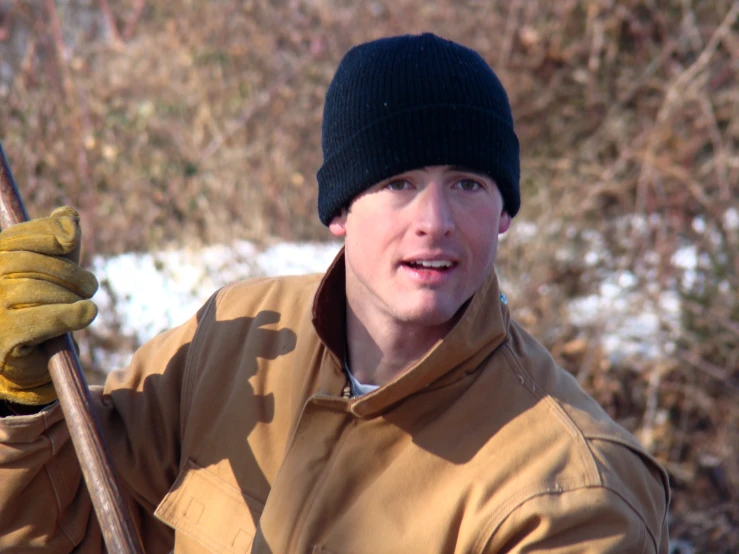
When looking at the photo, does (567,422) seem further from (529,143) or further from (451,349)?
(529,143)

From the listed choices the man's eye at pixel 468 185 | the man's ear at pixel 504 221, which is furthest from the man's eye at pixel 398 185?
the man's ear at pixel 504 221

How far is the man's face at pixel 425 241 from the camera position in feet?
6.86

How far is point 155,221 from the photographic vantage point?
5598 millimetres

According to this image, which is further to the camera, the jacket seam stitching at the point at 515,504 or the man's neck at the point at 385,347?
the man's neck at the point at 385,347

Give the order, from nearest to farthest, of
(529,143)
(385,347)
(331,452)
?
(331,452), (385,347), (529,143)

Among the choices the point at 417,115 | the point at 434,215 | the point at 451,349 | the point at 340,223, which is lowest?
the point at 451,349

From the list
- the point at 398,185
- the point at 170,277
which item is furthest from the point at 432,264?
the point at 170,277

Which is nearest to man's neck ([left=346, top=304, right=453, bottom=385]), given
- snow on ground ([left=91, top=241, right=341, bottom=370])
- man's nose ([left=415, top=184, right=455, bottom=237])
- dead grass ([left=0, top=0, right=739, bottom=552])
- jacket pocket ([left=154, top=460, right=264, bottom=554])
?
man's nose ([left=415, top=184, right=455, bottom=237])

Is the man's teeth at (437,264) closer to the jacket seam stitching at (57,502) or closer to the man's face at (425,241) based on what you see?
the man's face at (425,241)

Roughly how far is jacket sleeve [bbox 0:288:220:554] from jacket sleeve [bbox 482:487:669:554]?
3.29ft

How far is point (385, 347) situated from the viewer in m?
2.28

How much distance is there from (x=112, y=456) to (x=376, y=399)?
2.63ft

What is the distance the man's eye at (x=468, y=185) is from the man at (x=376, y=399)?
0.01m

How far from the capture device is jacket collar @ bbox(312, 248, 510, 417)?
2035 mm
